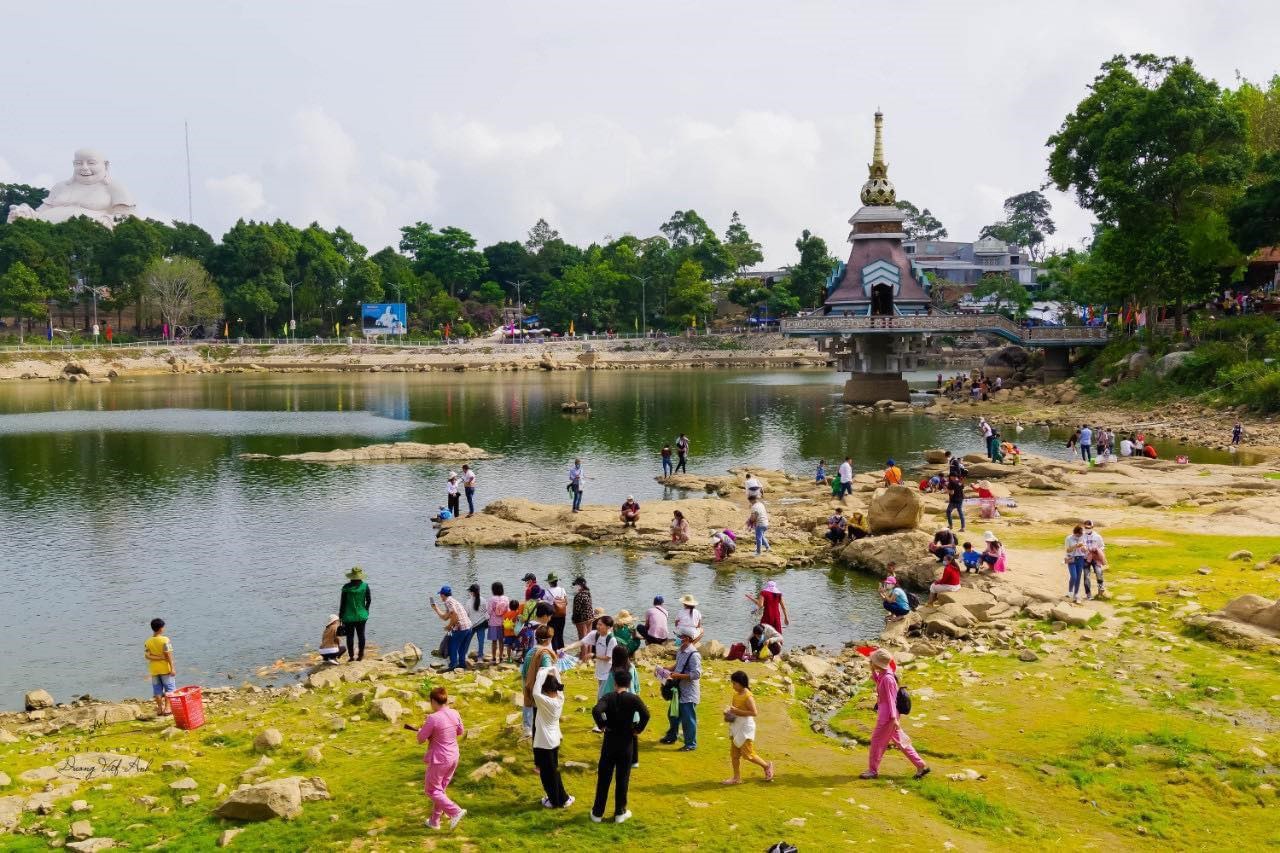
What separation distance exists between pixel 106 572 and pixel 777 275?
165 m

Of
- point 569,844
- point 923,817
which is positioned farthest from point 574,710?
point 923,817

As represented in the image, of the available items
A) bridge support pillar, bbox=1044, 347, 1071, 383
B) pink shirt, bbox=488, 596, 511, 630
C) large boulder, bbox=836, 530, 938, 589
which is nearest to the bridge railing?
bridge support pillar, bbox=1044, 347, 1071, 383

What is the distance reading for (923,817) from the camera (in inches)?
493

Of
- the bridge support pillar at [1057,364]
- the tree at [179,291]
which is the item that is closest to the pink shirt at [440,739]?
the bridge support pillar at [1057,364]

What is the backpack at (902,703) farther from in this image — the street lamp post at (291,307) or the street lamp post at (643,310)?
the street lamp post at (291,307)

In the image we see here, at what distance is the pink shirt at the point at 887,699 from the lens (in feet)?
44.5

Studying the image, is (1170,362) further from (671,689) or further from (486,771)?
(486,771)

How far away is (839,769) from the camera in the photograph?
46.1 ft

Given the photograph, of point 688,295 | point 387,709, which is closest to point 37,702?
point 387,709

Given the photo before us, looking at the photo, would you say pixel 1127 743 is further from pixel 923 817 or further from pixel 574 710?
pixel 574 710

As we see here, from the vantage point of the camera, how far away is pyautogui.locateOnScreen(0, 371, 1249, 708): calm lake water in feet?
78.8

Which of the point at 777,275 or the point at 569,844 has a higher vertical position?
the point at 777,275

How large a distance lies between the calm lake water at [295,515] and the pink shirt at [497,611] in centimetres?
305

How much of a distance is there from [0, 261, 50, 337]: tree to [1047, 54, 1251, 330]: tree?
423 ft
